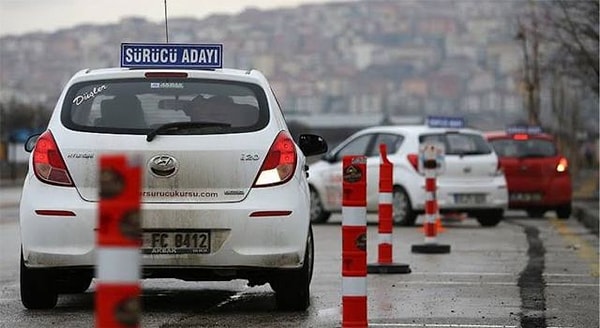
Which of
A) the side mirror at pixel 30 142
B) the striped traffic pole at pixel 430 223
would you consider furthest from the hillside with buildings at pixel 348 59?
the side mirror at pixel 30 142

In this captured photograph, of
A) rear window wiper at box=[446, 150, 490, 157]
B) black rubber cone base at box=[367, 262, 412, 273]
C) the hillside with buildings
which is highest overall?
rear window wiper at box=[446, 150, 490, 157]

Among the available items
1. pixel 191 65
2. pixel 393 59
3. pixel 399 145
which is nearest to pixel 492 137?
pixel 399 145

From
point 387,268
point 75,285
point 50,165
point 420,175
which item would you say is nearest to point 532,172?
point 420,175

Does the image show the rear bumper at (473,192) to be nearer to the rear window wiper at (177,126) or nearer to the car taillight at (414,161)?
the car taillight at (414,161)

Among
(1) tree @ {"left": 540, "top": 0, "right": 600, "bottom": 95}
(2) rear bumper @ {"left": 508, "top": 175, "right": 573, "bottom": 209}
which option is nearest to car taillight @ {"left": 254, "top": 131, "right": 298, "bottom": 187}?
(1) tree @ {"left": 540, "top": 0, "right": 600, "bottom": 95}

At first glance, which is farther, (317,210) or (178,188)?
(317,210)

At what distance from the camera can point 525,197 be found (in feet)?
78.2

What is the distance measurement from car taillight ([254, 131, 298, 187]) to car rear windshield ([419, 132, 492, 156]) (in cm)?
1162

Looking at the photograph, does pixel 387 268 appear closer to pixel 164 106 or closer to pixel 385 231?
pixel 385 231

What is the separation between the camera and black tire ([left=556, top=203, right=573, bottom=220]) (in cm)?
2424

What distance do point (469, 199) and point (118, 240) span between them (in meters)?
16.7

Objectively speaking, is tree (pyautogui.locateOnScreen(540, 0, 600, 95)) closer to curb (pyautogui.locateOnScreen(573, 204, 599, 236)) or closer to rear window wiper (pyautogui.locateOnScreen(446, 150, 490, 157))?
curb (pyautogui.locateOnScreen(573, 204, 599, 236))

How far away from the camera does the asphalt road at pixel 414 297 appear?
877cm

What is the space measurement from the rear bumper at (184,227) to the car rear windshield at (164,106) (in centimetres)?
49
